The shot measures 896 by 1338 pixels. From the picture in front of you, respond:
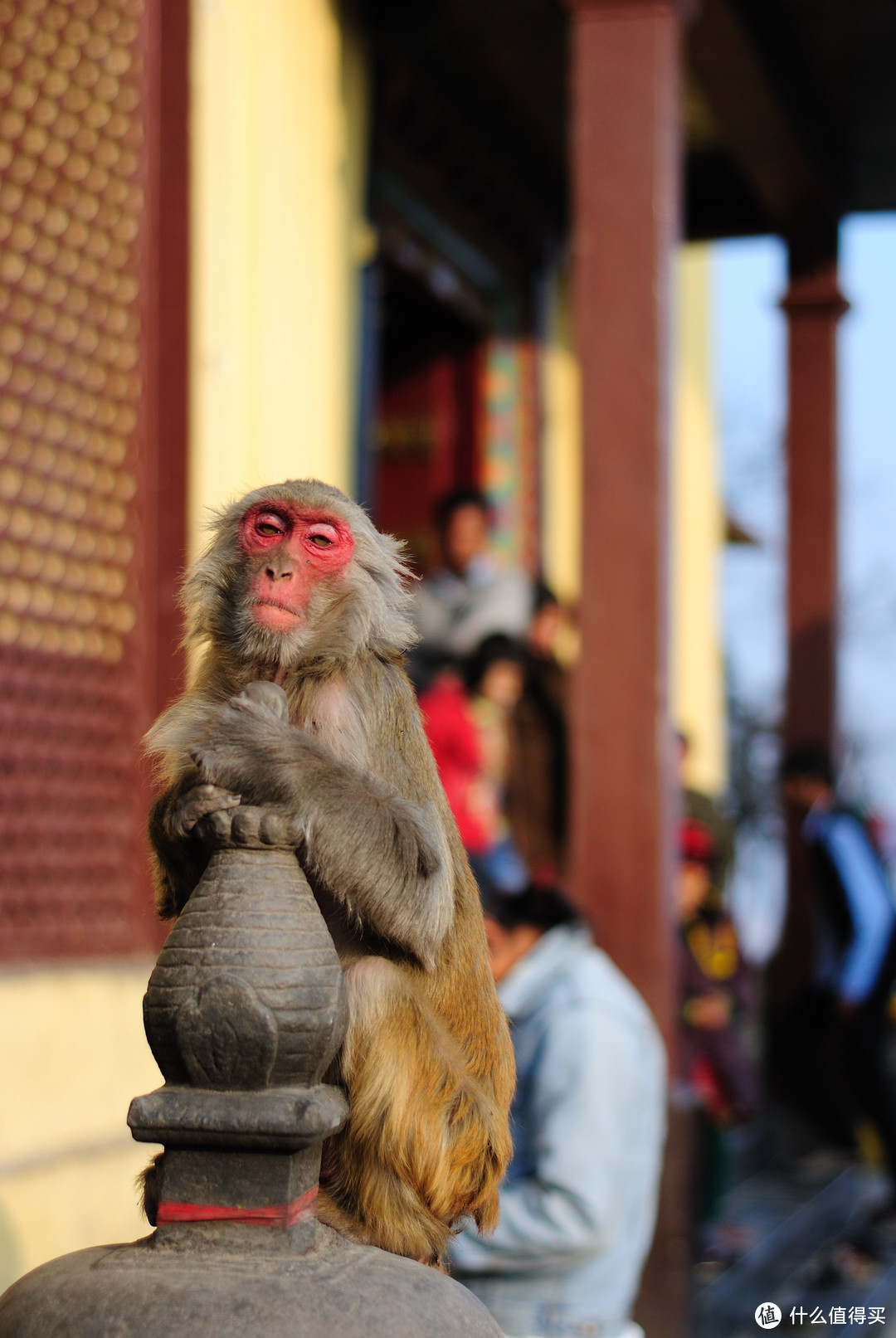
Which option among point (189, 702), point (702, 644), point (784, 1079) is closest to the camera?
point (189, 702)

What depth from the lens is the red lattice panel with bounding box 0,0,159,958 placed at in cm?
445

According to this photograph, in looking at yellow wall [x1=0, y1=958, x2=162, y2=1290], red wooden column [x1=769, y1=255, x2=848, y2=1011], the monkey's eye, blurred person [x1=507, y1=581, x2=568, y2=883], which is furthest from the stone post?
red wooden column [x1=769, y1=255, x2=848, y2=1011]

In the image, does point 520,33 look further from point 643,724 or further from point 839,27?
point 643,724

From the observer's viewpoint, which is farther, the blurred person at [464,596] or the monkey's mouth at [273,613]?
the blurred person at [464,596]

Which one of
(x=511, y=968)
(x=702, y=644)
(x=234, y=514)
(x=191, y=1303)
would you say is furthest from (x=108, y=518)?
(x=702, y=644)

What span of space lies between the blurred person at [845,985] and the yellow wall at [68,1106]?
3.28 metres

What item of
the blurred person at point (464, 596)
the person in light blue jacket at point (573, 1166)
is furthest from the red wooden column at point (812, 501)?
the person in light blue jacket at point (573, 1166)

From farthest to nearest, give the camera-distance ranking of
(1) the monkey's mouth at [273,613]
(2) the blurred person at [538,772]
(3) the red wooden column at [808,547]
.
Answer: (3) the red wooden column at [808,547], (2) the blurred person at [538,772], (1) the monkey's mouth at [273,613]

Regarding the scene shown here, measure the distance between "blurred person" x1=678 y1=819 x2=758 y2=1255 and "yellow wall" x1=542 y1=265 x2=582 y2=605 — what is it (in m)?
2.55

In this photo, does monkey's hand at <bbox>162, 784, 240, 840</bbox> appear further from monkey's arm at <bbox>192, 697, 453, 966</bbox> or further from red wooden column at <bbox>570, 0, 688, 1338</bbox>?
red wooden column at <bbox>570, 0, 688, 1338</bbox>

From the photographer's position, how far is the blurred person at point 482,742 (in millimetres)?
5289

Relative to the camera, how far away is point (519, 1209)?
319 centimetres

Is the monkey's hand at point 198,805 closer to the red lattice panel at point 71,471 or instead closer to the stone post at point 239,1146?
the stone post at point 239,1146

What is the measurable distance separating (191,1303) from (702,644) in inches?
356
